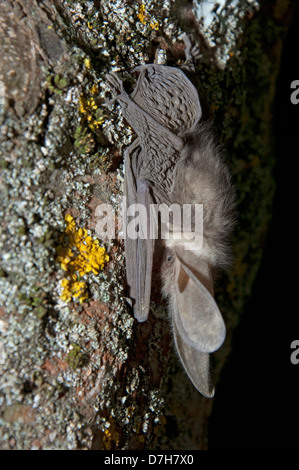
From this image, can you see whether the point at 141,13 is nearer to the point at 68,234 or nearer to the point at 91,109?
the point at 91,109

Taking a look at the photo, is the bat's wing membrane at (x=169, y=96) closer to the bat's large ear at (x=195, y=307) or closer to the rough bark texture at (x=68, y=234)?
the rough bark texture at (x=68, y=234)

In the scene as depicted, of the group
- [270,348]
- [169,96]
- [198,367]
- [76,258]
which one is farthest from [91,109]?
[270,348]

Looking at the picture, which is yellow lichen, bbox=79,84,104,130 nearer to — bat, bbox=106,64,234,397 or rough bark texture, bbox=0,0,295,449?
rough bark texture, bbox=0,0,295,449

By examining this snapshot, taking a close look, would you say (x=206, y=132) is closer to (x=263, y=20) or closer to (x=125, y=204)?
(x=125, y=204)

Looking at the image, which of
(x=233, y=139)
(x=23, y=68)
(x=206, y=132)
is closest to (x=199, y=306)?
(x=206, y=132)

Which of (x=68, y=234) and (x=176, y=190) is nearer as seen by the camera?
(x=68, y=234)
